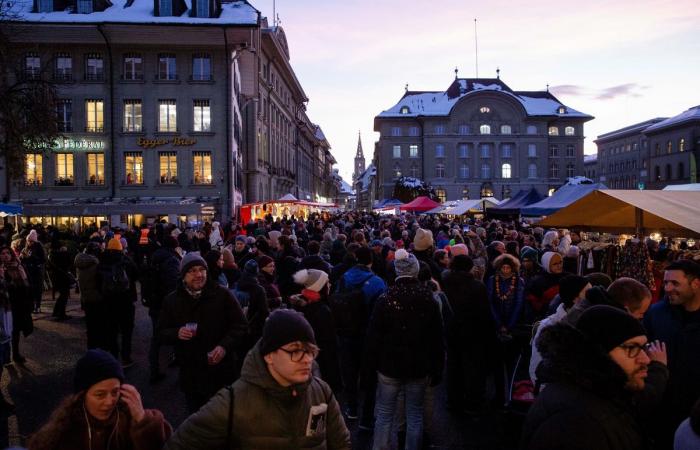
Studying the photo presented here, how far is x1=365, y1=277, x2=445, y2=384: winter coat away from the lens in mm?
5113

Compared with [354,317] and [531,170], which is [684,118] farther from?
[354,317]

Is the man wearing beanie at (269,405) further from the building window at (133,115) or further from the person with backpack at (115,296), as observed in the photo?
the building window at (133,115)

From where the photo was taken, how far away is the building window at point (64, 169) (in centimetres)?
3494

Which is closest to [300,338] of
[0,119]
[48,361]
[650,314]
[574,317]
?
[574,317]

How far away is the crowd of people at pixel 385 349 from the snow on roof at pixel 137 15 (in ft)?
84.6

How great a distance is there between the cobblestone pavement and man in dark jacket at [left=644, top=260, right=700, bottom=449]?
1985mm

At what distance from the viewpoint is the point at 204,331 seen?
4.94 meters

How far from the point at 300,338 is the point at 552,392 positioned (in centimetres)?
114

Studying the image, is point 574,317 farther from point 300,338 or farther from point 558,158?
point 558,158

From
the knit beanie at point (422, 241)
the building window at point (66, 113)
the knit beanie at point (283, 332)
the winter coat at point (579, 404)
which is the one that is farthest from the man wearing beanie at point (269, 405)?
the building window at point (66, 113)

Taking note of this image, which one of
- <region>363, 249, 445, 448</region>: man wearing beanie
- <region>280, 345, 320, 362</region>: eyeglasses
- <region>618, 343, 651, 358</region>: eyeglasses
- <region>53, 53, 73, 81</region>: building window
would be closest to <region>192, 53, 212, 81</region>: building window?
<region>53, 53, 73, 81</region>: building window

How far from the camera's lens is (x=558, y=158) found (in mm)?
89375

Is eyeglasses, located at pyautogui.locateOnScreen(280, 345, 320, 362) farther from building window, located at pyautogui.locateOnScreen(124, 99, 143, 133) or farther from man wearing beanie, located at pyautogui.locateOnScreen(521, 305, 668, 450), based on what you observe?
building window, located at pyautogui.locateOnScreen(124, 99, 143, 133)

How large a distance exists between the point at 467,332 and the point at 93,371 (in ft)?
15.5
